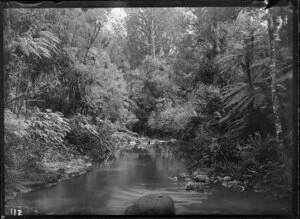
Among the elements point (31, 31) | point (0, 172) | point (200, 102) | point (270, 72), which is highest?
point (31, 31)

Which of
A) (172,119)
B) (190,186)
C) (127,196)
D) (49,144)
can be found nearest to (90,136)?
(49,144)

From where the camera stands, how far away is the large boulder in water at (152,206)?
128 inches

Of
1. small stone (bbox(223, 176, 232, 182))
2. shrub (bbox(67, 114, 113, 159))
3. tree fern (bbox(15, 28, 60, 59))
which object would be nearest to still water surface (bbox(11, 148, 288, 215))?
small stone (bbox(223, 176, 232, 182))

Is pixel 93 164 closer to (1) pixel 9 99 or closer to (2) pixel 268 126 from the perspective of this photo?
(1) pixel 9 99

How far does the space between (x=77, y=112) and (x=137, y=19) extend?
116 cm

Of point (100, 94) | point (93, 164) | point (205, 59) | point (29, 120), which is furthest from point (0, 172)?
point (205, 59)

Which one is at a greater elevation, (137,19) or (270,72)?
(137,19)

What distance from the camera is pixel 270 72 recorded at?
3.33 metres

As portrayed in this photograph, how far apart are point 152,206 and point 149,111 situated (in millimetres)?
976

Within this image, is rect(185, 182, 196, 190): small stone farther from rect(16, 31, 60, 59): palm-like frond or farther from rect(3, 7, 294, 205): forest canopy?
rect(16, 31, 60, 59): palm-like frond

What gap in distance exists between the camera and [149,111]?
11.6 feet

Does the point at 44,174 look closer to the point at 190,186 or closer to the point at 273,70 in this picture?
the point at 190,186

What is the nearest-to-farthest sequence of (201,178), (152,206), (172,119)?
(152,206) → (201,178) → (172,119)

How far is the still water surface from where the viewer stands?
3.29 meters
